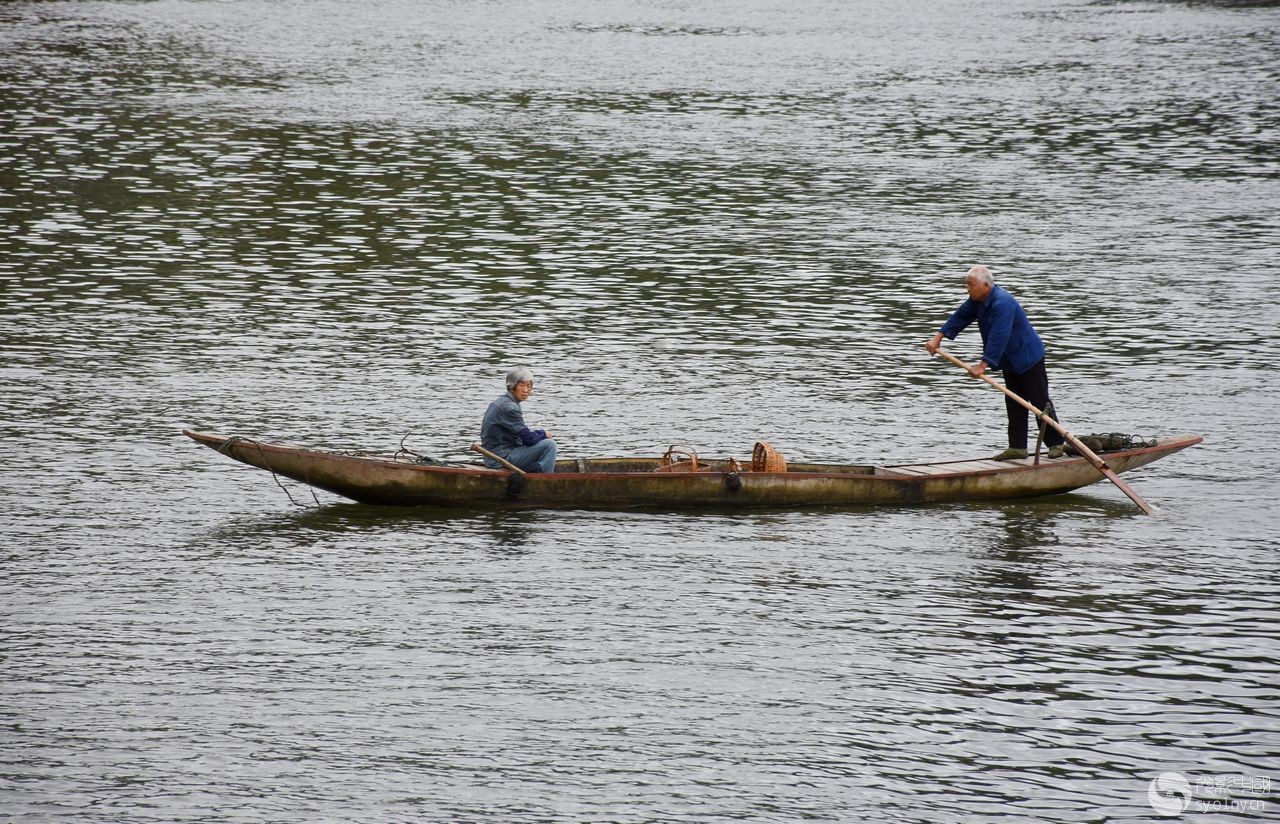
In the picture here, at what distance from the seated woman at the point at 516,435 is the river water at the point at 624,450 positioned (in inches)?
31.6

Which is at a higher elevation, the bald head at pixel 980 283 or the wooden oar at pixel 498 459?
the bald head at pixel 980 283

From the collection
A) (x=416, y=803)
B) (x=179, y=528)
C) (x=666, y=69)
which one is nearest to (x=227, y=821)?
A: (x=416, y=803)

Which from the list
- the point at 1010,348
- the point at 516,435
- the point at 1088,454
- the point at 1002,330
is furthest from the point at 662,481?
the point at 1088,454

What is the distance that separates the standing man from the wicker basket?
6.94ft

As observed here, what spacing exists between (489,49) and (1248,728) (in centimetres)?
5595

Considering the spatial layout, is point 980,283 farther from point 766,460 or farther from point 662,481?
point 662,481

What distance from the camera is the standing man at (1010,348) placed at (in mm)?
18531

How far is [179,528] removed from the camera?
1764 centimetres

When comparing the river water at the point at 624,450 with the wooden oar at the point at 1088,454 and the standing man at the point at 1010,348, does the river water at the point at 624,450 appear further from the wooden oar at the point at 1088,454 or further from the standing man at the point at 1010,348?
the standing man at the point at 1010,348

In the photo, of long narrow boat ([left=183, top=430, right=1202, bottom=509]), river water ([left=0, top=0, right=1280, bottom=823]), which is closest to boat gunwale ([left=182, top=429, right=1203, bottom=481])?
long narrow boat ([left=183, top=430, right=1202, bottom=509])

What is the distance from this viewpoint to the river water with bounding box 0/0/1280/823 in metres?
12.5

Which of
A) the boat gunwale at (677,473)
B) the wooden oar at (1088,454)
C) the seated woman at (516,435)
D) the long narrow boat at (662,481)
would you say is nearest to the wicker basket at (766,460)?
the long narrow boat at (662,481)

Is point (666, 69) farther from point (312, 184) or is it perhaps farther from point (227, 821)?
point (227, 821)

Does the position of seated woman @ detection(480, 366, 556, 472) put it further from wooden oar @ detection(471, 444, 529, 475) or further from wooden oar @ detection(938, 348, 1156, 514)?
wooden oar @ detection(938, 348, 1156, 514)
